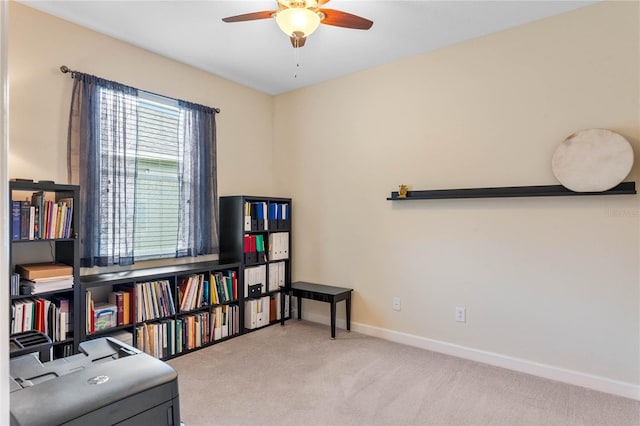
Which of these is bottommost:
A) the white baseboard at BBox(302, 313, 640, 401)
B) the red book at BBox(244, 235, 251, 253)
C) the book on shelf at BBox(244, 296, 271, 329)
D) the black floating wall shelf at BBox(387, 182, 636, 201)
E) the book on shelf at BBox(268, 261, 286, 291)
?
the white baseboard at BBox(302, 313, 640, 401)

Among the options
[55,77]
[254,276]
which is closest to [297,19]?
[55,77]

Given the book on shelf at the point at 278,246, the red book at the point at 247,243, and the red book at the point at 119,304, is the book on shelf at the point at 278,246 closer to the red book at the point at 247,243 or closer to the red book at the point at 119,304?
the red book at the point at 247,243

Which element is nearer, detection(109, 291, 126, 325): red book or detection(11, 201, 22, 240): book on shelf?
detection(11, 201, 22, 240): book on shelf

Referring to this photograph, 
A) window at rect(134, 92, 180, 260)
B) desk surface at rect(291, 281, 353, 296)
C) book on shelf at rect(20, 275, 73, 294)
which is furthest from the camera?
desk surface at rect(291, 281, 353, 296)

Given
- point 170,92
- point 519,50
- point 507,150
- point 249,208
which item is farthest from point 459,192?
point 170,92

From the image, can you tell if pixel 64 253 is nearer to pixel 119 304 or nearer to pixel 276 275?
pixel 119 304

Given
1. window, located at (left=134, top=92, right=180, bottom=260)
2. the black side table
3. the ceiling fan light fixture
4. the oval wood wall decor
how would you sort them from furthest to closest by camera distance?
1. the black side table
2. window, located at (left=134, top=92, right=180, bottom=260)
3. the oval wood wall decor
4. the ceiling fan light fixture

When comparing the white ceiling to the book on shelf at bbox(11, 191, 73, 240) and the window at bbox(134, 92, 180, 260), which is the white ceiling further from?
the book on shelf at bbox(11, 191, 73, 240)

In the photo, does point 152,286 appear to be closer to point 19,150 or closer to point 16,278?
point 16,278

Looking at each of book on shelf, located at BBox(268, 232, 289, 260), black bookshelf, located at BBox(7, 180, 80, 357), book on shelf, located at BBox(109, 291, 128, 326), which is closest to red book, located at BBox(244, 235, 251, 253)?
book on shelf, located at BBox(268, 232, 289, 260)

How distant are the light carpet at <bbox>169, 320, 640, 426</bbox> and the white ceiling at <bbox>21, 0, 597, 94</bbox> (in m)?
2.68

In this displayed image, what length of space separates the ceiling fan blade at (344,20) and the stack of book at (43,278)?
2.36 meters

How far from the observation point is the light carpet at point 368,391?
2209 millimetres

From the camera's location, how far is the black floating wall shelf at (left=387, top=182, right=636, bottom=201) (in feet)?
7.99
